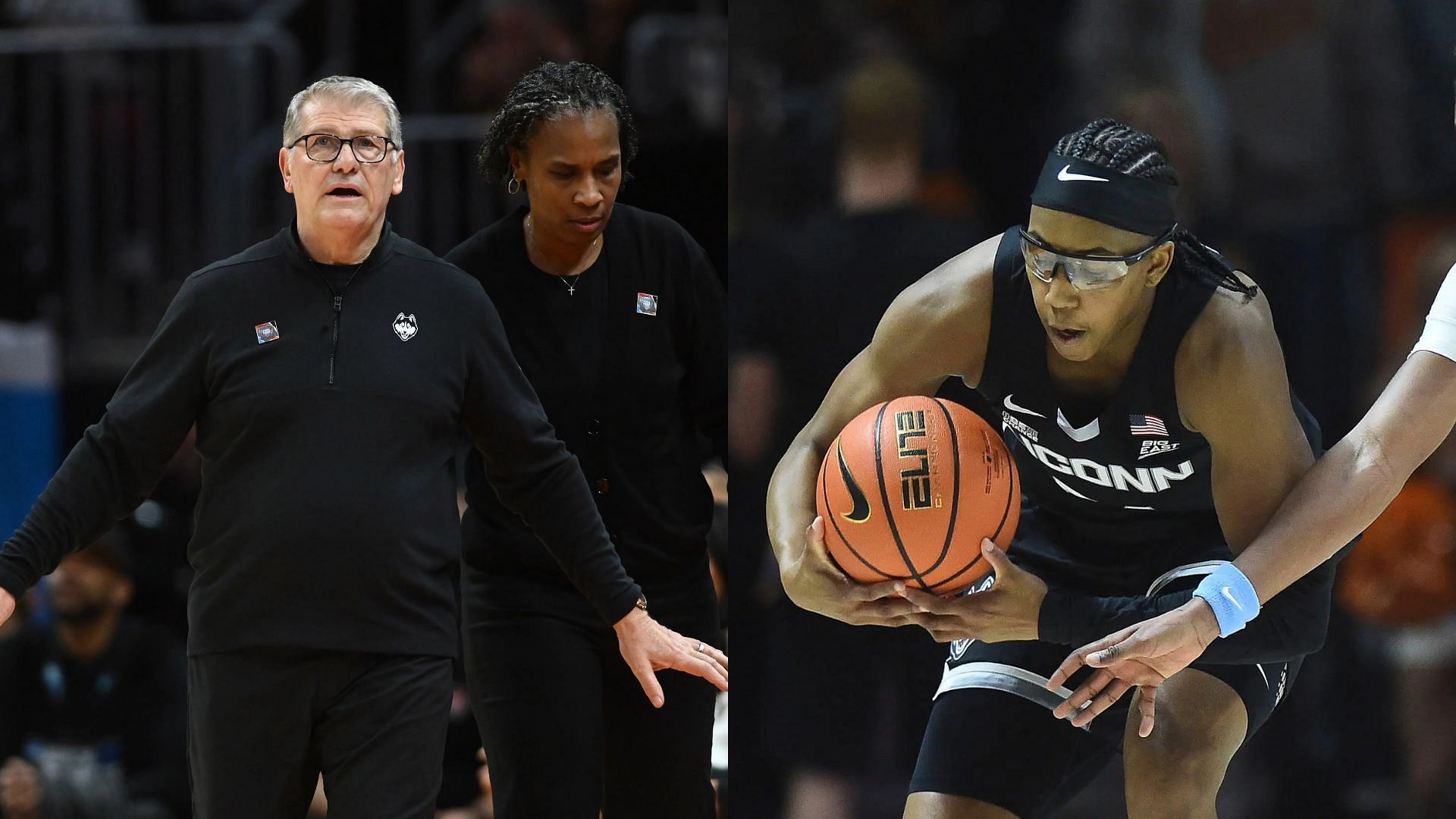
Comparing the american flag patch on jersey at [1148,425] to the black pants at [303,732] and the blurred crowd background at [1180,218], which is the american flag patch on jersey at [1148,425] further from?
the black pants at [303,732]

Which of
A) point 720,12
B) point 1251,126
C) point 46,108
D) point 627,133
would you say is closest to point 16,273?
point 46,108

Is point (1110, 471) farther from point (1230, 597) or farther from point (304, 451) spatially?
point (304, 451)

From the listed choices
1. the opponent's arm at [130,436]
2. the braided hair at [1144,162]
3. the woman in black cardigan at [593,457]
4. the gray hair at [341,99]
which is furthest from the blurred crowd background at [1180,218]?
the opponent's arm at [130,436]

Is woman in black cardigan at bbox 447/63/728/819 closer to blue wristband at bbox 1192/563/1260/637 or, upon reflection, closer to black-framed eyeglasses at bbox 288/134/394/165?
black-framed eyeglasses at bbox 288/134/394/165

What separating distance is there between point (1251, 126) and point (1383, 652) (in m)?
1.05

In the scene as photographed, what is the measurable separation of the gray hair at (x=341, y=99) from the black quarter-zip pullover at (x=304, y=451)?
21 cm

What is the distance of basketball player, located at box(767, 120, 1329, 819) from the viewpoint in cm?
337

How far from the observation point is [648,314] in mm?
3822

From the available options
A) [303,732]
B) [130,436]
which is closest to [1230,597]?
[303,732]

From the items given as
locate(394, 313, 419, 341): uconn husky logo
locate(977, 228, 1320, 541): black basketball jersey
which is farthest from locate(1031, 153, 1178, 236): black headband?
locate(394, 313, 419, 341): uconn husky logo

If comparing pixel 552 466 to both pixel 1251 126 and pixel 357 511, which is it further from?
pixel 1251 126

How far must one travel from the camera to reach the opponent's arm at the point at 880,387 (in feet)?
11.6

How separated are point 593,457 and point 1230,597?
134 cm

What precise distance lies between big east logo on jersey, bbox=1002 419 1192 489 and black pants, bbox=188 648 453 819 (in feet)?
4.27
